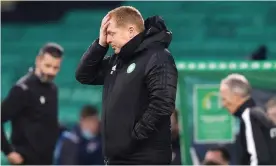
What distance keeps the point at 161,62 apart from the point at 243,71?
263cm

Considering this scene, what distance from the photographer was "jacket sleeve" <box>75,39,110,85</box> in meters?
4.39

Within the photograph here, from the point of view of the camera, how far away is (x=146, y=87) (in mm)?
4199

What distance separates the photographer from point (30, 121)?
6.35 m

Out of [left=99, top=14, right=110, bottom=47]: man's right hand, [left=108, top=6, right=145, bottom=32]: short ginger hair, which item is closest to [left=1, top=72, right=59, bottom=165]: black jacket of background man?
[left=99, top=14, right=110, bottom=47]: man's right hand

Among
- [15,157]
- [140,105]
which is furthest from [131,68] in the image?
[15,157]

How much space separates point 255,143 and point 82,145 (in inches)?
107

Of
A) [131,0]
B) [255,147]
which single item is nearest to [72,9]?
[131,0]

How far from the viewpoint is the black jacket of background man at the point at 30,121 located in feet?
20.7

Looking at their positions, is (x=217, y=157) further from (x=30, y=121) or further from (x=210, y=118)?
(x=30, y=121)

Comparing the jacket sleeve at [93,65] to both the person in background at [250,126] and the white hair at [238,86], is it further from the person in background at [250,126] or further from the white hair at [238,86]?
the white hair at [238,86]

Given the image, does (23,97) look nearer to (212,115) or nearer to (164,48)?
(212,115)

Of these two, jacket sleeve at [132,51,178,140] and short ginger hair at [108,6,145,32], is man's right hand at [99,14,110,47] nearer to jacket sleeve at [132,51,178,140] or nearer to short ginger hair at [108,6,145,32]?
short ginger hair at [108,6,145,32]

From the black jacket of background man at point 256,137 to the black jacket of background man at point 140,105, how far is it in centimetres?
126

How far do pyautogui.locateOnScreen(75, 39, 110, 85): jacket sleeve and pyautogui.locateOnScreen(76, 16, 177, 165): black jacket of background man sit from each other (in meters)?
0.18
